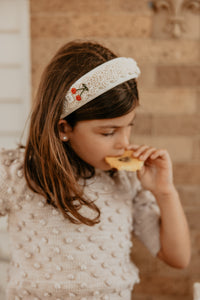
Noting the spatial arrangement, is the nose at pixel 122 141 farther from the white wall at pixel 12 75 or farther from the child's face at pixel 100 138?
the white wall at pixel 12 75

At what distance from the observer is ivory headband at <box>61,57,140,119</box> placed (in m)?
0.83

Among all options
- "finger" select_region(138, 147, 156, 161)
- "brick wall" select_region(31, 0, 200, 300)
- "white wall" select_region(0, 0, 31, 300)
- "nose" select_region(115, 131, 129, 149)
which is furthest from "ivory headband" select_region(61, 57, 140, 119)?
"white wall" select_region(0, 0, 31, 300)

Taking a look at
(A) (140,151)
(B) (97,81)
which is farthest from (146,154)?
(B) (97,81)

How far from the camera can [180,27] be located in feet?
3.82

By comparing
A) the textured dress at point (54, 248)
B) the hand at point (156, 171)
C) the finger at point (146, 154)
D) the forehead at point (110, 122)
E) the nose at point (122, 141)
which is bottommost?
the textured dress at point (54, 248)

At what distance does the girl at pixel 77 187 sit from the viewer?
2.81 ft

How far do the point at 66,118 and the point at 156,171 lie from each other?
1.18 ft

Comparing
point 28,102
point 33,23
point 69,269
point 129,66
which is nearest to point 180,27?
point 129,66

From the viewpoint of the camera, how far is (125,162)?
35.9 inches

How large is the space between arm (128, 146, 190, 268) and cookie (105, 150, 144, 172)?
0.09m

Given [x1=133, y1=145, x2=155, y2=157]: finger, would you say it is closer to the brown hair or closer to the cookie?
the cookie

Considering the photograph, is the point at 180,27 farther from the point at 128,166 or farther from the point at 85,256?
the point at 85,256

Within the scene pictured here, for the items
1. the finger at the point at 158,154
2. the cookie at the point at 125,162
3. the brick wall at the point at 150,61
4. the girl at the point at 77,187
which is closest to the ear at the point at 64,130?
the girl at the point at 77,187

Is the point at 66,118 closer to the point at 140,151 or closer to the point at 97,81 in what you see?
the point at 97,81
